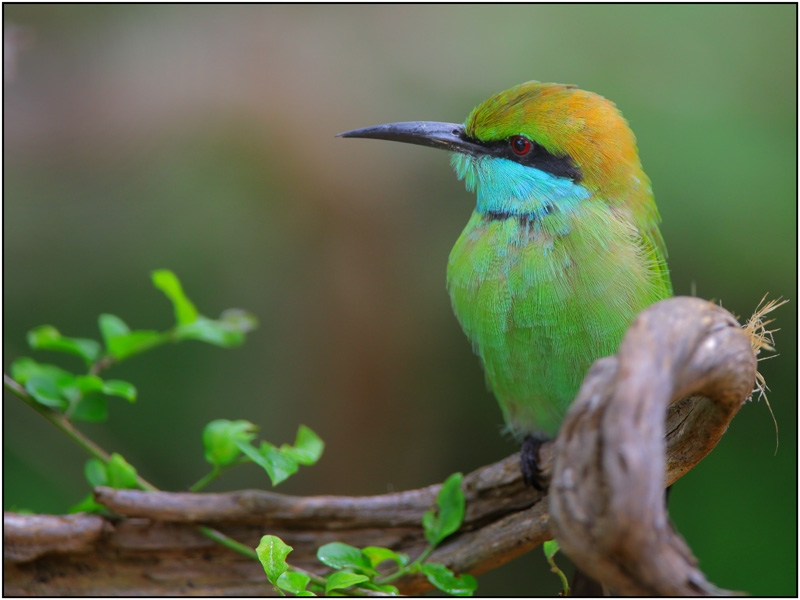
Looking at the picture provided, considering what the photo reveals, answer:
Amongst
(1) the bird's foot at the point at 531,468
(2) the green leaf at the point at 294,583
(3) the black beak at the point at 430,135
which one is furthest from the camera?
(3) the black beak at the point at 430,135

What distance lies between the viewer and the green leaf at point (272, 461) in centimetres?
159

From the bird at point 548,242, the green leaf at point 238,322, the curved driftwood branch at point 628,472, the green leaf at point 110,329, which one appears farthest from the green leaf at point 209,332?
the curved driftwood branch at point 628,472

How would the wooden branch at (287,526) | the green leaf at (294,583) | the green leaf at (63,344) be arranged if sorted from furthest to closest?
the green leaf at (63,344) < the wooden branch at (287,526) < the green leaf at (294,583)

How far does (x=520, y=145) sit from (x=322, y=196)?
2.12 metres

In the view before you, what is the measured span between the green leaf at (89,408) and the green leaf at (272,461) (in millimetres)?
480

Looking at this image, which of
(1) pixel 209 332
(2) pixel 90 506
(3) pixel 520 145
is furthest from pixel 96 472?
(3) pixel 520 145

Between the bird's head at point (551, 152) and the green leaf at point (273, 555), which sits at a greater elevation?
the bird's head at point (551, 152)

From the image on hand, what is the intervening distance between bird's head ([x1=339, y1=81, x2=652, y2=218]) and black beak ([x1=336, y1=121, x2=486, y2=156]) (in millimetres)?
48

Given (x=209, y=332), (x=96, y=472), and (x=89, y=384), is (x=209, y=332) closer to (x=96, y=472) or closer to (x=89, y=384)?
(x=89, y=384)

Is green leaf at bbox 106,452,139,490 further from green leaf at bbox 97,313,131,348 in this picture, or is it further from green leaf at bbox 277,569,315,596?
green leaf at bbox 277,569,315,596

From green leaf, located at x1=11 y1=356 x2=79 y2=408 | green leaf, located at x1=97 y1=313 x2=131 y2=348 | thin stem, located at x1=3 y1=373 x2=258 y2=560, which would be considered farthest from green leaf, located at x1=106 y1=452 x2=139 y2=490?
green leaf, located at x1=97 y1=313 x2=131 y2=348

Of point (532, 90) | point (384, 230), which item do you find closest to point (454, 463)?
point (384, 230)

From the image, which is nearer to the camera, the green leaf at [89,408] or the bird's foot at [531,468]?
the green leaf at [89,408]

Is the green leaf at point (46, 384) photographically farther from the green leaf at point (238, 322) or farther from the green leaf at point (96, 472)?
the green leaf at point (238, 322)
